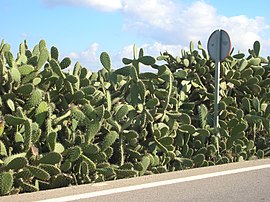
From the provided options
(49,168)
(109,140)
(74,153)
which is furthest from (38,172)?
(109,140)

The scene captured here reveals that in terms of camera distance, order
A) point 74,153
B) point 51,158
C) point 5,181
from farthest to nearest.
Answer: point 74,153 < point 51,158 < point 5,181

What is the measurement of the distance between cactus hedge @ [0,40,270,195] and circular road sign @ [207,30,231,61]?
437 mm

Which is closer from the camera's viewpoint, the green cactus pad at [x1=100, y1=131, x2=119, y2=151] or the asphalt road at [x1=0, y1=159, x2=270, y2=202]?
the asphalt road at [x1=0, y1=159, x2=270, y2=202]

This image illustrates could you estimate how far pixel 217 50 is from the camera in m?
9.02

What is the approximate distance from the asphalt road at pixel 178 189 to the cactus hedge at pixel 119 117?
36 cm

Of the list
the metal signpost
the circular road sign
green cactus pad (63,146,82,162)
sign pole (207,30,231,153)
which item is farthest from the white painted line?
the circular road sign

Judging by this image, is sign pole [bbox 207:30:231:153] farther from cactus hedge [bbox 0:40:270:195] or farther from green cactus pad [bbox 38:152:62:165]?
green cactus pad [bbox 38:152:62:165]

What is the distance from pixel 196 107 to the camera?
9.10 meters

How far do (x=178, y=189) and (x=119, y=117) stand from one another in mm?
1571

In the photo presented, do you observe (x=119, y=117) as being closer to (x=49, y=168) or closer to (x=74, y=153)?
(x=74, y=153)

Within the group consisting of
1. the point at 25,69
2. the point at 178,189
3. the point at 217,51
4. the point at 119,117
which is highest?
the point at 217,51

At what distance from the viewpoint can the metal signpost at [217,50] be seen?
29.2 ft

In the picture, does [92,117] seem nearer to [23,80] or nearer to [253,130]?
[23,80]

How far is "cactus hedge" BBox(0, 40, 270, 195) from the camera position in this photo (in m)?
6.49
